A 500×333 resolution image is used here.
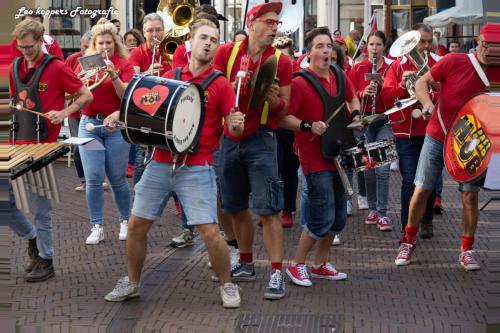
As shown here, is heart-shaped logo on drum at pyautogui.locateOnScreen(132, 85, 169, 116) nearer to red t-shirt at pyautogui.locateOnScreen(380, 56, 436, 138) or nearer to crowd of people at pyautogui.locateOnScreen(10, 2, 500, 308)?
crowd of people at pyautogui.locateOnScreen(10, 2, 500, 308)

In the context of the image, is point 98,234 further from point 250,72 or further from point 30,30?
point 250,72

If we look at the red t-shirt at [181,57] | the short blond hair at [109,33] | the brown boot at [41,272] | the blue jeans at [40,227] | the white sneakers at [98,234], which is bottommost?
the white sneakers at [98,234]

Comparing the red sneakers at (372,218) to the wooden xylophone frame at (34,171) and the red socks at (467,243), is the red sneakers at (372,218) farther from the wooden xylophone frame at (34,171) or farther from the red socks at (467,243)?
the wooden xylophone frame at (34,171)

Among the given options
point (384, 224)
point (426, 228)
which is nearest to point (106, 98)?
point (384, 224)

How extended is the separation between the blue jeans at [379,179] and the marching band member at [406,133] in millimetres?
472

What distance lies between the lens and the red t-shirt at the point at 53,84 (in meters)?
6.70

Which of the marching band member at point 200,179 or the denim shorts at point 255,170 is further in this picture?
the denim shorts at point 255,170

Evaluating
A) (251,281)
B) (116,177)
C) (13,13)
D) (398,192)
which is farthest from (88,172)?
(13,13)

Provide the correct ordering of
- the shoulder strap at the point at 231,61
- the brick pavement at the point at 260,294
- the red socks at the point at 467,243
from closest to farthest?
the brick pavement at the point at 260,294, the shoulder strap at the point at 231,61, the red socks at the point at 467,243

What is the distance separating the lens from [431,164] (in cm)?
713

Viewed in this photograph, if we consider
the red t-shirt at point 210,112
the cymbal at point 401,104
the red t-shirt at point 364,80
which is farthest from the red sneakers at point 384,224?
the red t-shirt at point 210,112

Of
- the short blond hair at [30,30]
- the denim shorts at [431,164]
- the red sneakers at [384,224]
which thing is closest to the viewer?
the short blond hair at [30,30]

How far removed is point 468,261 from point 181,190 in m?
2.54

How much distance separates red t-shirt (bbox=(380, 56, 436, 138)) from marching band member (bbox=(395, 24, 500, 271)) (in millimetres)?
1147
